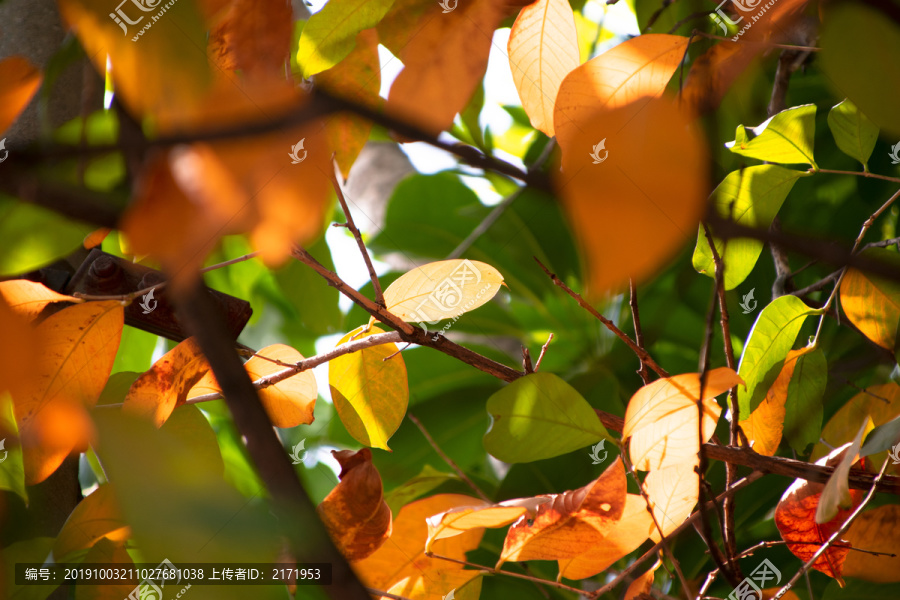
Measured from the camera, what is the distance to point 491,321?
2.85 ft

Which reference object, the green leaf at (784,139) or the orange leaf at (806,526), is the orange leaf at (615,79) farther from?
the orange leaf at (806,526)

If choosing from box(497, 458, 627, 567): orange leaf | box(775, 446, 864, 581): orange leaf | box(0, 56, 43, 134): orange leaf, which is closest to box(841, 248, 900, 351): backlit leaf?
box(775, 446, 864, 581): orange leaf

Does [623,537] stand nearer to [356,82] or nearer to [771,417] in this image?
[771,417]

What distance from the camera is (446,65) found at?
25 centimetres

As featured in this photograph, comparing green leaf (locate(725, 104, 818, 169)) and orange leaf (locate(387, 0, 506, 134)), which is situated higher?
orange leaf (locate(387, 0, 506, 134))

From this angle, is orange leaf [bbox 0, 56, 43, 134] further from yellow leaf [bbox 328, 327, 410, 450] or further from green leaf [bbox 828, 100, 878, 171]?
green leaf [bbox 828, 100, 878, 171]

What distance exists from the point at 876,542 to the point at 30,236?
1.54 feet

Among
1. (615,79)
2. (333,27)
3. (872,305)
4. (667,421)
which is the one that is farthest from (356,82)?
(872,305)

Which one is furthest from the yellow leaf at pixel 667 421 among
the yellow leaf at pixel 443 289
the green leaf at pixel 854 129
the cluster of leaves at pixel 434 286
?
the green leaf at pixel 854 129

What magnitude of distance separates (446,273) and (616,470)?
0.14 m

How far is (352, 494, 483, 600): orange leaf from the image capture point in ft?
1.12

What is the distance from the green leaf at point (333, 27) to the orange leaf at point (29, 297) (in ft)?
0.61

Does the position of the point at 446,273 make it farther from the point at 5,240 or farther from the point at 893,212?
the point at 893,212

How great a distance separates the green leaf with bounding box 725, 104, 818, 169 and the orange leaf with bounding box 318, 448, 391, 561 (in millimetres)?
280
